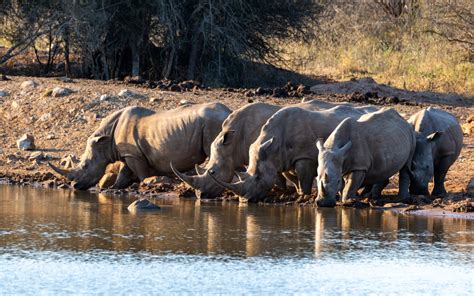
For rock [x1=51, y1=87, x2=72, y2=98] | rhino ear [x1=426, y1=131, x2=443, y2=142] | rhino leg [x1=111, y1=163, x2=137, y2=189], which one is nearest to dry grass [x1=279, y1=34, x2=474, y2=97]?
rock [x1=51, y1=87, x2=72, y2=98]

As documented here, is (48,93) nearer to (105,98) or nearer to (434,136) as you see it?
(105,98)

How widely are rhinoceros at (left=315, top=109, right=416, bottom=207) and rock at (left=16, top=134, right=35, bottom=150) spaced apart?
20.1 ft

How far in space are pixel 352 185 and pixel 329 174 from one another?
1.97ft

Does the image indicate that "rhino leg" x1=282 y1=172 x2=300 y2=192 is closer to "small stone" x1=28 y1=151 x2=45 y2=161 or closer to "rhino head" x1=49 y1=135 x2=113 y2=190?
"rhino head" x1=49 y1=135 x2=113 y2=190

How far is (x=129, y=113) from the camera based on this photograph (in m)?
17.7

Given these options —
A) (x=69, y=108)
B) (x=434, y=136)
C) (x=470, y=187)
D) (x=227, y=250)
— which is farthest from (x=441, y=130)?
(x=69, y=108)

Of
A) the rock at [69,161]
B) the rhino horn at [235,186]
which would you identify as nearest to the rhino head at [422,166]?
the rhino horn at [235,186]

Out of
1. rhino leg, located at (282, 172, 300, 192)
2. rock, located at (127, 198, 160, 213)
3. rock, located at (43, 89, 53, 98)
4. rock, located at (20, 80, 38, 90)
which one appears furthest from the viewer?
rock, located at (20, 80, 38, 90)

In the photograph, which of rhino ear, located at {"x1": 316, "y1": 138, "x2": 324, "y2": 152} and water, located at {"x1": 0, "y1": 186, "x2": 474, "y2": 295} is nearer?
water, located at {"x1": 0, "y1": 186, "x2": 474, "y2": 295}

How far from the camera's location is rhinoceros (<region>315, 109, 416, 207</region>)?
15023 mm

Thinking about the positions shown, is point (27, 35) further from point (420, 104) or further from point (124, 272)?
point (124, 272)

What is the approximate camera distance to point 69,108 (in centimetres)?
2114

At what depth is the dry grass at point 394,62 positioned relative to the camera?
26906mm

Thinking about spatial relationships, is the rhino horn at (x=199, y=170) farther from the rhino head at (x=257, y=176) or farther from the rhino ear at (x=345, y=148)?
the rhino ear at (x=345, y=148)
